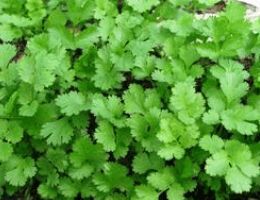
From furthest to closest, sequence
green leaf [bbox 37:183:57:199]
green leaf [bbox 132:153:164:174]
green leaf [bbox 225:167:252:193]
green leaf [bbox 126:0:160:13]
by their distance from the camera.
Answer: green leaf [bbox 126:0:160:13], green leaf [bbox 37:183:57:199], green leaf [bbox 132:153:164:174], green leaf [bbox 225:167:252:193]

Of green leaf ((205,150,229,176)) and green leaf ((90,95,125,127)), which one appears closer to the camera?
green leaf ((205,150,229,176))

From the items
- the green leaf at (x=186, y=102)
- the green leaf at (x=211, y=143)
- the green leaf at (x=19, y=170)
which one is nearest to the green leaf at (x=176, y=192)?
the green leaf at (x=211, y=143)

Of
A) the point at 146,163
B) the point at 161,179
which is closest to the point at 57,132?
the point at 146,163

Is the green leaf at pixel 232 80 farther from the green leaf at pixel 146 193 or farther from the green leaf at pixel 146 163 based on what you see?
the green leaf at pixel 146 193

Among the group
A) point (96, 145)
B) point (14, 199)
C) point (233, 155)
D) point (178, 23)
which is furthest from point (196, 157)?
point (14, 199)

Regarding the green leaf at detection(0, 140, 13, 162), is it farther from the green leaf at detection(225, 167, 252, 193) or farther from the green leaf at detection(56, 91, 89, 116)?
the green leaf at detection(225, 167, 252, 193)

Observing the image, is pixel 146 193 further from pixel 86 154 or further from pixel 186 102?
pixel 186 102

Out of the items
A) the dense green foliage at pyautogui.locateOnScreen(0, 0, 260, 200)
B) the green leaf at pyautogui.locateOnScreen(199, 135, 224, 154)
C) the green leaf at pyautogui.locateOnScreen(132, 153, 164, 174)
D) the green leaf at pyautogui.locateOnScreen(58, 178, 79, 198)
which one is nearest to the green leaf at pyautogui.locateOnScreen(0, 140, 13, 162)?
the dense green foliage at pyautogui.locateOnScreen(0, 0, 260, 200)
